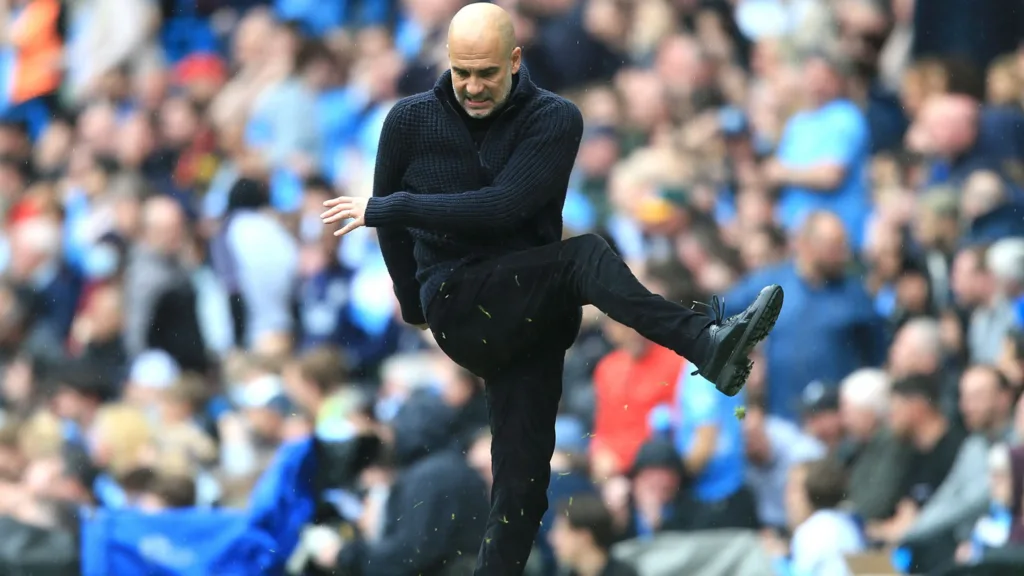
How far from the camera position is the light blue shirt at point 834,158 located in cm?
945

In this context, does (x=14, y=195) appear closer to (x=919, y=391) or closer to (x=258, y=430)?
(x=258, y=430)

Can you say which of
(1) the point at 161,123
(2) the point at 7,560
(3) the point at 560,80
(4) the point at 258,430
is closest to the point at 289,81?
(1) the point at 161,123

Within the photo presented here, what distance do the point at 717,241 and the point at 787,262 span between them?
41 cm

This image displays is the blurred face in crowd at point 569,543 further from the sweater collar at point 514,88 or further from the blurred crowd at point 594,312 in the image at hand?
the sweater collar at point 514,88

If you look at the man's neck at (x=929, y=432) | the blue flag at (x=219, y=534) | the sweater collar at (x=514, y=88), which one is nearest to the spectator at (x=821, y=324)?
the man's neck at (x=929, y=432)

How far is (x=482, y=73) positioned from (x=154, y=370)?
514 cm

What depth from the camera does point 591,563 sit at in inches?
333

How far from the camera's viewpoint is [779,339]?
923 cm

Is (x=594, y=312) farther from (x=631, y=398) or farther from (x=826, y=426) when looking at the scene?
(x=826, y=426)

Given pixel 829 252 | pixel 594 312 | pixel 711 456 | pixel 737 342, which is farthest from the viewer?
pixel 594 312

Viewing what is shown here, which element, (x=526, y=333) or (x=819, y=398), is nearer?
(x=526, y=333)

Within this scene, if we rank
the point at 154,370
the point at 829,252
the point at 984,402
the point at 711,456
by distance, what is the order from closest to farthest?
the point at 984,402
the point at 711,456
the point at 829,252
the point at 154,370

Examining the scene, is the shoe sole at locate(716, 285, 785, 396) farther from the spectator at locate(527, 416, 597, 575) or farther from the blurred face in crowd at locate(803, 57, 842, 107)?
the blurred face in crowd at locate(803, 57, 842, 107)

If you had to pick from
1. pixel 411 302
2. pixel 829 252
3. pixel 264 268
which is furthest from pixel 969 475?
pixel 264 268
